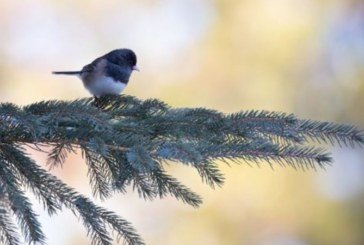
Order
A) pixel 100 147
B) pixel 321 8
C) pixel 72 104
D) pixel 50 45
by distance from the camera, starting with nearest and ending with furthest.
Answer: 1. pixel 100 147
2. pixel 72 104
3. pixel 50 45
4. pixel 321 8

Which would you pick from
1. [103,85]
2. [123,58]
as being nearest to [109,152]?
[103,85]

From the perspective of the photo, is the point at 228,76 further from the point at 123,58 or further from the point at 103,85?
the point at 103,85

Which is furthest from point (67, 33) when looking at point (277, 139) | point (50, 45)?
point (277, 139)

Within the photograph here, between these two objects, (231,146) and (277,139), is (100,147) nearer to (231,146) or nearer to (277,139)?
(231,146)

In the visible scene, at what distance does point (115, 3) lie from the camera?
4.02 m

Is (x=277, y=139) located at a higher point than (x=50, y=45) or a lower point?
lower

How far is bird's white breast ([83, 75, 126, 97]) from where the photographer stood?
168cm

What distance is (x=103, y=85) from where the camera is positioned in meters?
1.69

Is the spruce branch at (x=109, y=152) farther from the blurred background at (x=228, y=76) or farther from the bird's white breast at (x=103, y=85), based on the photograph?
the blurred background at (x=228, y=76)

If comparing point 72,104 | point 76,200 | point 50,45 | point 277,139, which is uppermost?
point 50,45

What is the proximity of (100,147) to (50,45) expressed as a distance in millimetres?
2970

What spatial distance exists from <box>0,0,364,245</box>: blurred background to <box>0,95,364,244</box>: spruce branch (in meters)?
2.25

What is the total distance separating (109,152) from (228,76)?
9.37 feet

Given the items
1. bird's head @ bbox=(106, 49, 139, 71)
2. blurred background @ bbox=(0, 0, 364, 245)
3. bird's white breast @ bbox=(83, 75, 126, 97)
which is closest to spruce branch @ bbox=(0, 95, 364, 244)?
bird's white breast @ bbox=(83, 75, 126, 97)
